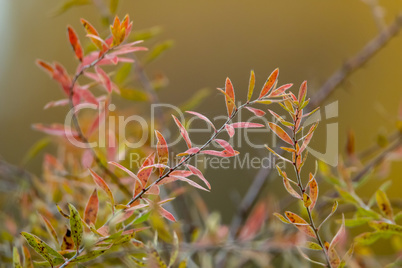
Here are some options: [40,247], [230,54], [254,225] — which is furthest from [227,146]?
[230,54]

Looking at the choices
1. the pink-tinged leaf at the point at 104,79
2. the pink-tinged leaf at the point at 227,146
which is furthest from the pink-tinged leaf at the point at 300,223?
the pink-tinged leaf at the point at 104,79

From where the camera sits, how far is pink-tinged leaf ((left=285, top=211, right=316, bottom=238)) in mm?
302

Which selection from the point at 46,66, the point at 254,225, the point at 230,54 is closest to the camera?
the point at 46,66

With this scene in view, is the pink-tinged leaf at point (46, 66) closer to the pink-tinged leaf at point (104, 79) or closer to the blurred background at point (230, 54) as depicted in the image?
the pink-tinged leaf at point (104, 79)

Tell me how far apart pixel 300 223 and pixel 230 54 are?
141cm

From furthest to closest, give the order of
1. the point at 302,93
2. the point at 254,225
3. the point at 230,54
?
the point at 230,54, the point at 254,225, the point at 302,93

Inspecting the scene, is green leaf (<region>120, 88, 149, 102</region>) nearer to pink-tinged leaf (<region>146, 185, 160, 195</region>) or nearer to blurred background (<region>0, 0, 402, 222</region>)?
pink-tinged leaf (<region>146, 185, 160, 195</region>)

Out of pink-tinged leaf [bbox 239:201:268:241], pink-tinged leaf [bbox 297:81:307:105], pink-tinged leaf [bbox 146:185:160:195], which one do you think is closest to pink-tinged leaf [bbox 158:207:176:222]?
pink-tinged leaf [bbox 146:185:160:195]

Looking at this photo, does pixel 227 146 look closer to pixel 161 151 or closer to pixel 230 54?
pixel 161 151

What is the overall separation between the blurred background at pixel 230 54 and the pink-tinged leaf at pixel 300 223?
0.91 meters

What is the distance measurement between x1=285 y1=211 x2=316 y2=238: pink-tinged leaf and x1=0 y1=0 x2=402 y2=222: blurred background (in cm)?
91

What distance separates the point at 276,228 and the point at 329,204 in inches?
3.3

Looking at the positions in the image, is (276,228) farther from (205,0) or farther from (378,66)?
(205,0)

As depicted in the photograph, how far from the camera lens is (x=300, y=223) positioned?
304 millimetres
